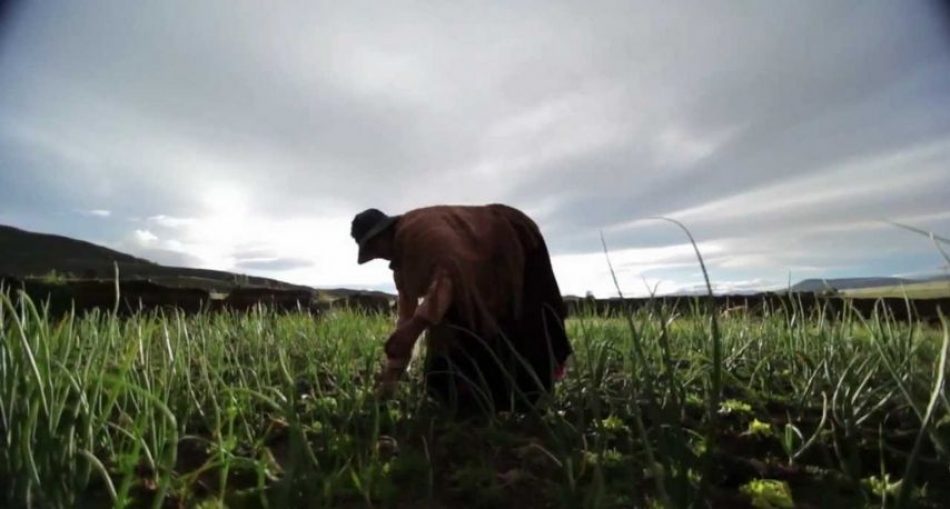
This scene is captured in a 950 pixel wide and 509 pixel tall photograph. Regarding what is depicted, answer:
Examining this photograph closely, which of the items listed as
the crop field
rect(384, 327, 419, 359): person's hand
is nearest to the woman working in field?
rect(384, 327, 419, 359): person's hand

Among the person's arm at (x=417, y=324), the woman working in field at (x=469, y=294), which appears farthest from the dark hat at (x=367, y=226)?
the person's arm at (x=417, y=324)

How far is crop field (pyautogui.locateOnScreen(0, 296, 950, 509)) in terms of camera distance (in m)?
0.87

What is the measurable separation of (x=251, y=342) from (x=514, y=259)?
102cm

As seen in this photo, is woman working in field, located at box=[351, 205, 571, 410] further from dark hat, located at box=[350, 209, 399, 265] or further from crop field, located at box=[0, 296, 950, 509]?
crop field, located at box=[0, 296, 950, 509]

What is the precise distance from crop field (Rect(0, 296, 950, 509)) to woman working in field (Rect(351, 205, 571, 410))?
104 millimetres

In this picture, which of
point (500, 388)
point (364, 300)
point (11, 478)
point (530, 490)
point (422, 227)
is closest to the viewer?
point (11, 478)

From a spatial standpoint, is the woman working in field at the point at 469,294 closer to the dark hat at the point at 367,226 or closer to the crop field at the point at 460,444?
the dark hat at the point at 367,226

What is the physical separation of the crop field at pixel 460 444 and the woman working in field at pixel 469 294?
0.10 m

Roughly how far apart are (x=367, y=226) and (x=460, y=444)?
695mm

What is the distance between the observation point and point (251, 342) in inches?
89.2

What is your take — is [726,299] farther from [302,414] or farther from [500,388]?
[302,414]

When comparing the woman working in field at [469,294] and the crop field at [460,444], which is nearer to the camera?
the crop field at [460,444]

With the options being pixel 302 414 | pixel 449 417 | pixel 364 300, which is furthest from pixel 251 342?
pixel 364 300

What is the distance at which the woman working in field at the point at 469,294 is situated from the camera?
1.57m
